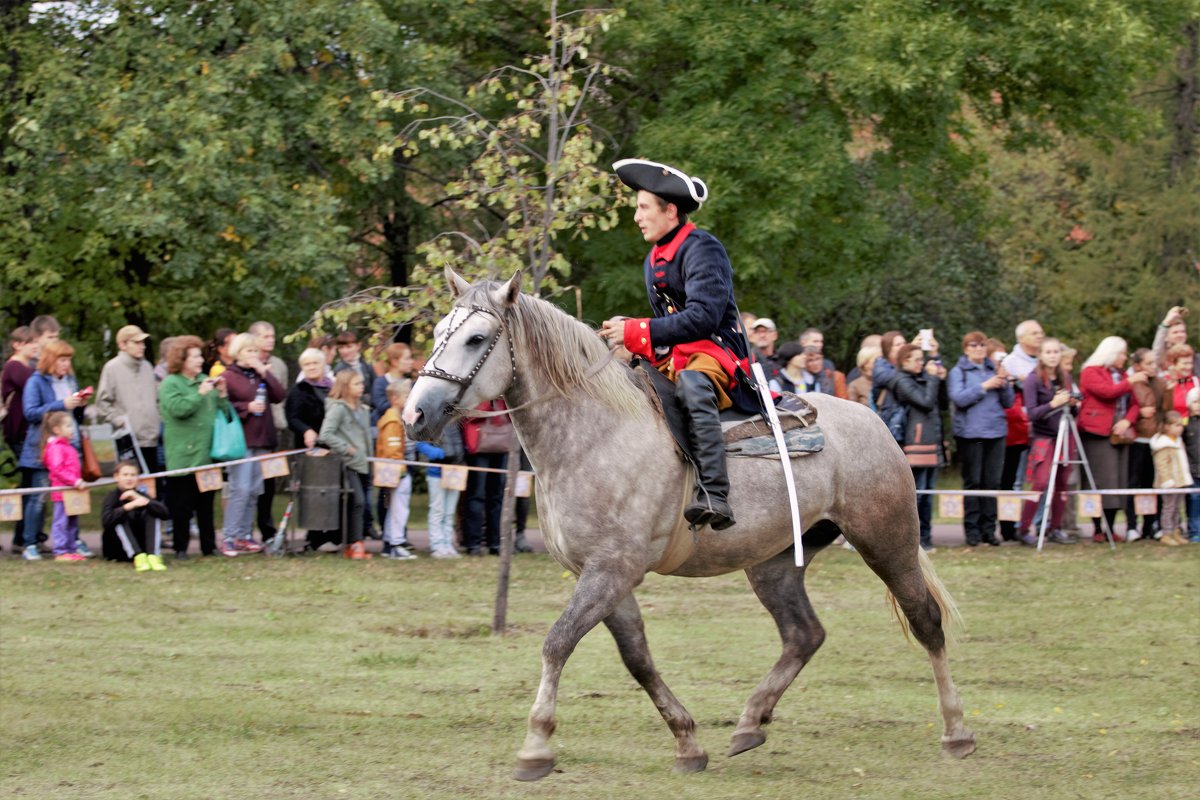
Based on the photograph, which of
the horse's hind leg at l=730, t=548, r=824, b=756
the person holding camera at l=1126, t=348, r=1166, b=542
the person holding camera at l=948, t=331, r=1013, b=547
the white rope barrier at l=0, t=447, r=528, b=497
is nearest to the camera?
the horse's hind leg at l=730, t=548, r=824, b=756

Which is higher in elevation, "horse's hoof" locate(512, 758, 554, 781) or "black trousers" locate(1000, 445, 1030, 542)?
"black trousers" locate(1000, 445, 1030, 542)

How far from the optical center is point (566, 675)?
35.1 ft

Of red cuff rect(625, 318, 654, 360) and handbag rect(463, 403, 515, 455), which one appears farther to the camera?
handbag rect(463, 403, 515, 455)

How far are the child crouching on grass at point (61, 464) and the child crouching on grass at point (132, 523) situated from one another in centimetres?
A: 37

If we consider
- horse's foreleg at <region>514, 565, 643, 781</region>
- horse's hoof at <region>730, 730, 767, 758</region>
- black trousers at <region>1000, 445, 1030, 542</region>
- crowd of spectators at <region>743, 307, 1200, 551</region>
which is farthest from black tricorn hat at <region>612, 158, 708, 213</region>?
black trousers at <region>1000, 445, 1030, 542</region>

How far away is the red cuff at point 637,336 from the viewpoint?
7820 mm

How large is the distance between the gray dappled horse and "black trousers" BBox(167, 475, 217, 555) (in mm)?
8750

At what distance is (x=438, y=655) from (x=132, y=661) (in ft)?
6.74

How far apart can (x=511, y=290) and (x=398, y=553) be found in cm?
933

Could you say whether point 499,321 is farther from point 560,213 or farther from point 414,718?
point 560,213

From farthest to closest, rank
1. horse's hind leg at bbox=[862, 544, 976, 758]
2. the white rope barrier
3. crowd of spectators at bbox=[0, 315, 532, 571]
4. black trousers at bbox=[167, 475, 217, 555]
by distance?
1. black trousers at bbox=[167, 475, 217, 555]
2. crowd of spectators at bbox=[0, 315, 532, 571]
3. the white rope barrier
4. horse's hind leg at bbox=[862, 544, 976, 758]

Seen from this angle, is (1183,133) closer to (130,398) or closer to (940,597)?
(130,398)

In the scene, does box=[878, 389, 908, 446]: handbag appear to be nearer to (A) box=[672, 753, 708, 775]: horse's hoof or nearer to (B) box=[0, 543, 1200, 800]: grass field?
(B) box=[0, 543, 1200, 800]: grass field

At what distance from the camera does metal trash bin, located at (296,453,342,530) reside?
15.9 meters
